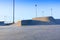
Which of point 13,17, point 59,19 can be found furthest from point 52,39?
point 59,19

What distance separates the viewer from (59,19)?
7394 cm

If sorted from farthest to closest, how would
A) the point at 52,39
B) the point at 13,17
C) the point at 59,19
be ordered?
1. the point at 59,19
2. the point at 13,17
3. the point at 52,39

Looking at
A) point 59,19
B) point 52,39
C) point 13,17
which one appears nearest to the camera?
point 52,39

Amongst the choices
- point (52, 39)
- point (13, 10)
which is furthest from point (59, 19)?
point (52, 39)

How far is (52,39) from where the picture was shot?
39.0 ft

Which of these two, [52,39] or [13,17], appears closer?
[52,39]

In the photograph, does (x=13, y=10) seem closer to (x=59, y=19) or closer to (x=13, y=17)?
(x=13, y=17)

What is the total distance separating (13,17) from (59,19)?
3239 centimetres

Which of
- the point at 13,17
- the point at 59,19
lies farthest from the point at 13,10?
the point at 59,19

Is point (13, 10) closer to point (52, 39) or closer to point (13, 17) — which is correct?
Answer: point (13, 17)

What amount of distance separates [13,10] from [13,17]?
183 centimetres

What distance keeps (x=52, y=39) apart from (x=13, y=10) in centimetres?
3430

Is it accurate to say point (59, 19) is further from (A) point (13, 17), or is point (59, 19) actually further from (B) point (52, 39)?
(B) point (52, 39)

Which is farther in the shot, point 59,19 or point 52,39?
point 59,19
